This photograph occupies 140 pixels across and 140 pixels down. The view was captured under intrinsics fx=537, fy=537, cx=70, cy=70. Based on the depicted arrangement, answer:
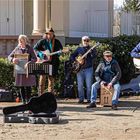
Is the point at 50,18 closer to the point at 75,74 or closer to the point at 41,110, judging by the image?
the point at 75,74

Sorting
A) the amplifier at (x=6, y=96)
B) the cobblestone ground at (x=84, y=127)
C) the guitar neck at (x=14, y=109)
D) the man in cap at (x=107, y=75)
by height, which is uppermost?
the man in cap at (x=107, y=75)

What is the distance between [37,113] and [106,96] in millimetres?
2955

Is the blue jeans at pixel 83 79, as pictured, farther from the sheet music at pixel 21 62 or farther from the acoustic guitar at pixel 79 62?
the sheet music at pixel 21 62

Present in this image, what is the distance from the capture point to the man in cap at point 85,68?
45.0 ft

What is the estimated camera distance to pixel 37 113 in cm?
1062

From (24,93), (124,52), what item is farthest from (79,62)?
(124,52)

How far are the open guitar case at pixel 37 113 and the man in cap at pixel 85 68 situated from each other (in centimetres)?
320

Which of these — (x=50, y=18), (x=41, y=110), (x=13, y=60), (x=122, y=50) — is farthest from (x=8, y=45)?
(x=41, y=110)

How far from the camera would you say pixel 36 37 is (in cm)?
1694

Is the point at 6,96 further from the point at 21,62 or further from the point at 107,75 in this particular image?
the point at 107,75

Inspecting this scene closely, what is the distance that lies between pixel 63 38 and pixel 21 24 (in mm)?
2628

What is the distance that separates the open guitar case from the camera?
10.5 m

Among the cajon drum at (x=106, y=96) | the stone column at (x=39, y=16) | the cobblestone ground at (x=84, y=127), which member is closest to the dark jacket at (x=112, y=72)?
the cajon drum at (x=106, y=96)

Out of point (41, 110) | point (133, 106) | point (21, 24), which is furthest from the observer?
point (21, 24)
